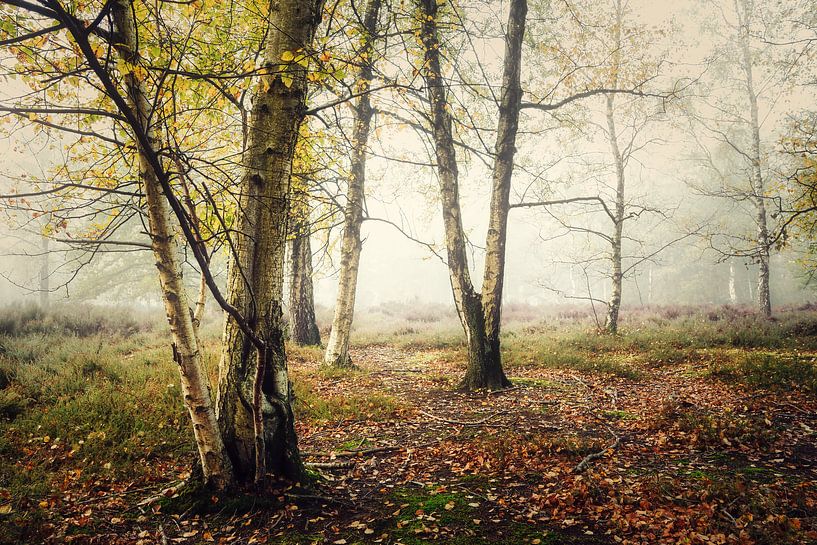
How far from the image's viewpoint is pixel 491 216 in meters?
8.01

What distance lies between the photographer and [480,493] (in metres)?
3.92

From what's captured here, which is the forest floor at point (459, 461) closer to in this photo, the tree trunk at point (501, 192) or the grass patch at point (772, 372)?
the grass patch at point (772, 372)

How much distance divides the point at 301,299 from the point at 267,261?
9632 millimetres

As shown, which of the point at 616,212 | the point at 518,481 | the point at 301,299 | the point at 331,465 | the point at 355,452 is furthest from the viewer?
the point at 616,212

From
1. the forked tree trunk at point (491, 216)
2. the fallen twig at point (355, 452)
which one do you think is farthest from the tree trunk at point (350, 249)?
the fallen twig at point (355, 452)

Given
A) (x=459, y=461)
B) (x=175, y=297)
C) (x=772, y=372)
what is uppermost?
(x=175, y=297)

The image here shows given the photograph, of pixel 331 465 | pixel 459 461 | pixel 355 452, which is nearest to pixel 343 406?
pixel 355 452

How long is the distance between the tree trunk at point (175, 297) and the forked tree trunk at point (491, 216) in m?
5.27

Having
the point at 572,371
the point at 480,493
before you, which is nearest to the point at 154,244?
the point at 480,493

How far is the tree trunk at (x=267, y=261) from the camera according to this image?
351 centimetres

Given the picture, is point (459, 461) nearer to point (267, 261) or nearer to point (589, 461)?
point (589, 461)

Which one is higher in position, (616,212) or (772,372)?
(616,212)

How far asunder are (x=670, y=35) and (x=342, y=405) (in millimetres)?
18753

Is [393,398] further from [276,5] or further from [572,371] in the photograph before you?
[276,5]
